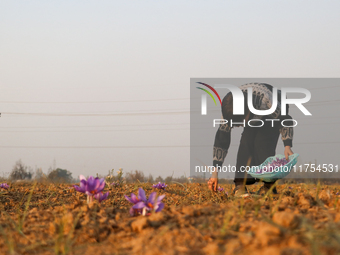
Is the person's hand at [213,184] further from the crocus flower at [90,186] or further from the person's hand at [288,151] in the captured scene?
the crocus flower at [90,186]

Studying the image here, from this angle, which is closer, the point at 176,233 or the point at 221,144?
the point at 176,233

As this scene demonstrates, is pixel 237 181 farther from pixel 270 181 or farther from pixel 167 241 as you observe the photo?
pixel 167 241

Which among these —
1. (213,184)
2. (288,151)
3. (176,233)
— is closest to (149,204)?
(176,233)

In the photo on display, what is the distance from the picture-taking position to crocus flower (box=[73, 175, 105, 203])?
2572mm

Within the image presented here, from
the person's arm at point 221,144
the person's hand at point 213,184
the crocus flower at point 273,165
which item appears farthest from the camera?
the person's arm at point 221,144

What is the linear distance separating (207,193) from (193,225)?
2.75m

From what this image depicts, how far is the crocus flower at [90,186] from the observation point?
2.57 meters

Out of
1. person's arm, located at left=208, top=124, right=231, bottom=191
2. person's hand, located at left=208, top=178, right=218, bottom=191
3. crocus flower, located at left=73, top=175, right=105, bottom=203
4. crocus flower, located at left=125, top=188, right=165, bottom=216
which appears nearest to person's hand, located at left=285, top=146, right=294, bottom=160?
person's arm, located at left=208, top=124, right=231, bottom=191

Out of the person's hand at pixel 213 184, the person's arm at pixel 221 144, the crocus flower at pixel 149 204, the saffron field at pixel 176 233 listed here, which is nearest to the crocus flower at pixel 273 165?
the person's hand at pixel 213 184

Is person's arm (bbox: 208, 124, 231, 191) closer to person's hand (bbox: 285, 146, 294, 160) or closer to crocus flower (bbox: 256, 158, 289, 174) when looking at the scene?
crocus flower (bbox: 256, 158, 289, 174)

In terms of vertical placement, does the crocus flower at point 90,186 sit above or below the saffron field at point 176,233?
above

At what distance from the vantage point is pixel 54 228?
2.04m

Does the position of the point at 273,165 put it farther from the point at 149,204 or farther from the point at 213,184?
the point at 149,204

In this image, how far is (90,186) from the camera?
2.60 meters
